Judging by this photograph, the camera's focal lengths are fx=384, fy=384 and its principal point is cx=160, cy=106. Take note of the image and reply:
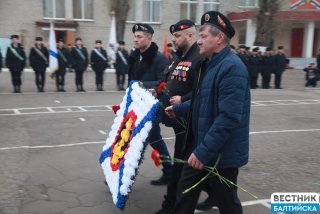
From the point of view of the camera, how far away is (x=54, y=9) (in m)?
32.0

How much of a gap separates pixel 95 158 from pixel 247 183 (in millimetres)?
2439

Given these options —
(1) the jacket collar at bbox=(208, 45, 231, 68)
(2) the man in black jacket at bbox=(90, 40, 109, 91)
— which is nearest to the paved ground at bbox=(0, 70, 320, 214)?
(1) the jacket collar at bbox=(208, 45, 231, 68)

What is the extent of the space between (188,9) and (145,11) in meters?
4.62

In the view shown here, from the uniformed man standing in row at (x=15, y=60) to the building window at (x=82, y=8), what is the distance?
772 inches

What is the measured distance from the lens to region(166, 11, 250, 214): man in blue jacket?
9.40 ft

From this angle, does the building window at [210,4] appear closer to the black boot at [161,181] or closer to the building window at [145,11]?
the building window at [145,11]

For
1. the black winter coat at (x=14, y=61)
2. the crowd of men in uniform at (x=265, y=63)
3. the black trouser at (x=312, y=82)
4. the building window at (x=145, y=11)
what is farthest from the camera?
the building window at (x=145, y=11)

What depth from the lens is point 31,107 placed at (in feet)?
35.6

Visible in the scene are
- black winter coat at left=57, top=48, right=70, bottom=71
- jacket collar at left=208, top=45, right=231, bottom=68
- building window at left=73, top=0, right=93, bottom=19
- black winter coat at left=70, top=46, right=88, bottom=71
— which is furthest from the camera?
building window at left=73, top=0, right=93, bottom=19

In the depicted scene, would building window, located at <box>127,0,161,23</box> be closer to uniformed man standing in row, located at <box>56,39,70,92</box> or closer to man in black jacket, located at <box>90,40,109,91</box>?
man in black jacket, located at <box>90,40,109,91</box>

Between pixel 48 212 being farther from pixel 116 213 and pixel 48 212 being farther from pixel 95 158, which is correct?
pixel 95 158

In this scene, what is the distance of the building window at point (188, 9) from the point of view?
36638 millimetres

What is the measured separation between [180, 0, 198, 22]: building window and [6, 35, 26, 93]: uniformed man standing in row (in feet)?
80.4

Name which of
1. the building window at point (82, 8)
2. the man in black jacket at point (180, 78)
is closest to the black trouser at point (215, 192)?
the man in black jacket at point (180, 78)
